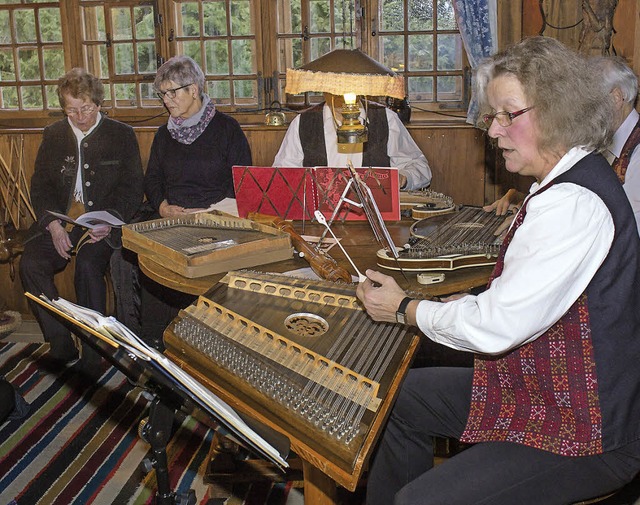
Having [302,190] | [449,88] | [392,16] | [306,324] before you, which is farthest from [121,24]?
[306,324]

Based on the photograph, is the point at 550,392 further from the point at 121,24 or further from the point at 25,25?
the point at 25,25

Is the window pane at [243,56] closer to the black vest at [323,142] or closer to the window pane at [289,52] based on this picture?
the window pane at [289,52]

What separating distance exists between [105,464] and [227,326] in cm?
141

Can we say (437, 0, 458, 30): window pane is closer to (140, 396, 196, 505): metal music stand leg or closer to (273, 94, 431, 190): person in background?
(273, 94, 431, 190): person in background

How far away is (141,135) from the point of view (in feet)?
16.2

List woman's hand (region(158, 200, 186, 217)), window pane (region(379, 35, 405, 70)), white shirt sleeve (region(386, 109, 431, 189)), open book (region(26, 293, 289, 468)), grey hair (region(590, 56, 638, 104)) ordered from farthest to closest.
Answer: window pane (region(379, 35, 405, 70)), white shirt sleeve (region(386, 109, 431, 189)), woman's hand (region(158, 200, 186, 217)), grey hair (region(590, 56, 638, 104)), open book (region(26, 293, 289, 468))

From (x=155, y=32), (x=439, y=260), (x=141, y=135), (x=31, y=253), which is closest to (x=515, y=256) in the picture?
(x=439, y=260)

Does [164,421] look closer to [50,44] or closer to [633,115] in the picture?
[633,115]

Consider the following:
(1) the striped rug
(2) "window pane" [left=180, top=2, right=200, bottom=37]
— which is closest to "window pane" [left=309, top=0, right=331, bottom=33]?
(2) "window pane" [left=180, top=2, right=200, bottom=37]

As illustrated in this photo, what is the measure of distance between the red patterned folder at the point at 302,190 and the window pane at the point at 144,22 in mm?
2704

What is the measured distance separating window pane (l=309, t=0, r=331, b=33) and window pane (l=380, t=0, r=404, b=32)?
0.36 meters

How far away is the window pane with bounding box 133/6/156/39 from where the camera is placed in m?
5.28

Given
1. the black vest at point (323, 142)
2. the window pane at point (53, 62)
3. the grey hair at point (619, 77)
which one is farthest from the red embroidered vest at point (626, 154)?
the window pane at point (53, 62)

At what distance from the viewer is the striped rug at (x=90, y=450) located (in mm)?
2846
